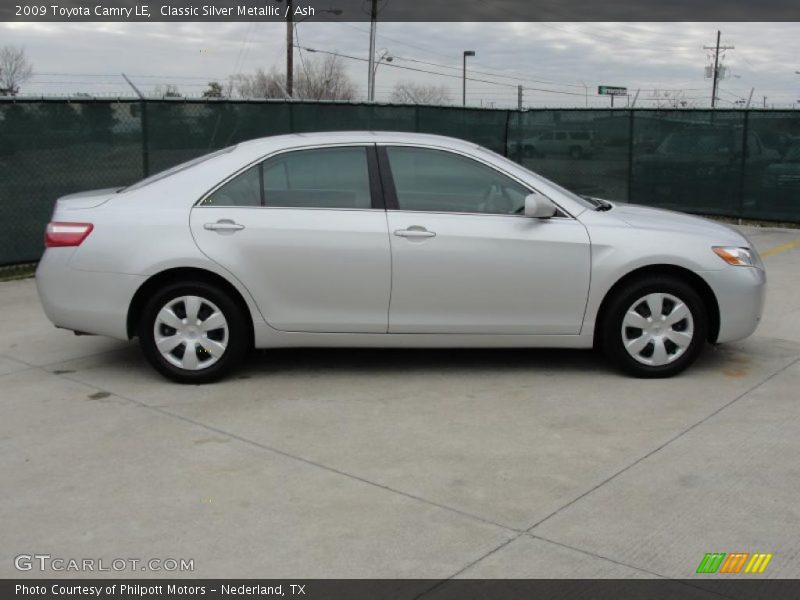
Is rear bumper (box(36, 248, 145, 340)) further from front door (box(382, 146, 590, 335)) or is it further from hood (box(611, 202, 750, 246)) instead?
hood (box(611, 202, 750, 246))

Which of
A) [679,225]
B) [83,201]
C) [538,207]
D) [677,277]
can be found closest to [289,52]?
[83,201]

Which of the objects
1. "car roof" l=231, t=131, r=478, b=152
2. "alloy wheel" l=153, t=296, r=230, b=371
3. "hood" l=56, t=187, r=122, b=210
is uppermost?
"car roof" l=231, t=131, r=478, b=152

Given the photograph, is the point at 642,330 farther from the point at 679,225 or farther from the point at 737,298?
the point at 679,225

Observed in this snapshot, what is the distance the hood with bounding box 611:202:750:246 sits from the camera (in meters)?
6.07

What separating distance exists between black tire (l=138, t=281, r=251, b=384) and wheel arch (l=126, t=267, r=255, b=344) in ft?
0.11

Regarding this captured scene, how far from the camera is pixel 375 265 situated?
5812 millimetres

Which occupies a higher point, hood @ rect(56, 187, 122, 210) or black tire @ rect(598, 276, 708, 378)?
hood @ rect(56, 187, 122, 210)

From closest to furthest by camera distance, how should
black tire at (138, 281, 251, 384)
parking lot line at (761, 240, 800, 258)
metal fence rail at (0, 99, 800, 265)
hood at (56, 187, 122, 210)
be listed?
1. black tire at (138, 281, 251, 384)
2. hood at (56, 187, 122, 210)
3. metal fence rail at (0, 99, 800, 265)
4. parking lot line at (761, 240, 800, 258)

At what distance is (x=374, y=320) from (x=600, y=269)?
1533mm

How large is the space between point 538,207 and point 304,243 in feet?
5.08

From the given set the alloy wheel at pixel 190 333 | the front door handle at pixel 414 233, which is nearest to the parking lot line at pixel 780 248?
the front door handle at pixel 414 233

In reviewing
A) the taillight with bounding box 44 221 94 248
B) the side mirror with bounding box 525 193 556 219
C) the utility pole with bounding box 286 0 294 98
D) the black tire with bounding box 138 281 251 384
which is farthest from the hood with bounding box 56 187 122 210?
the utility pole with bounding box 286 0 294 98
